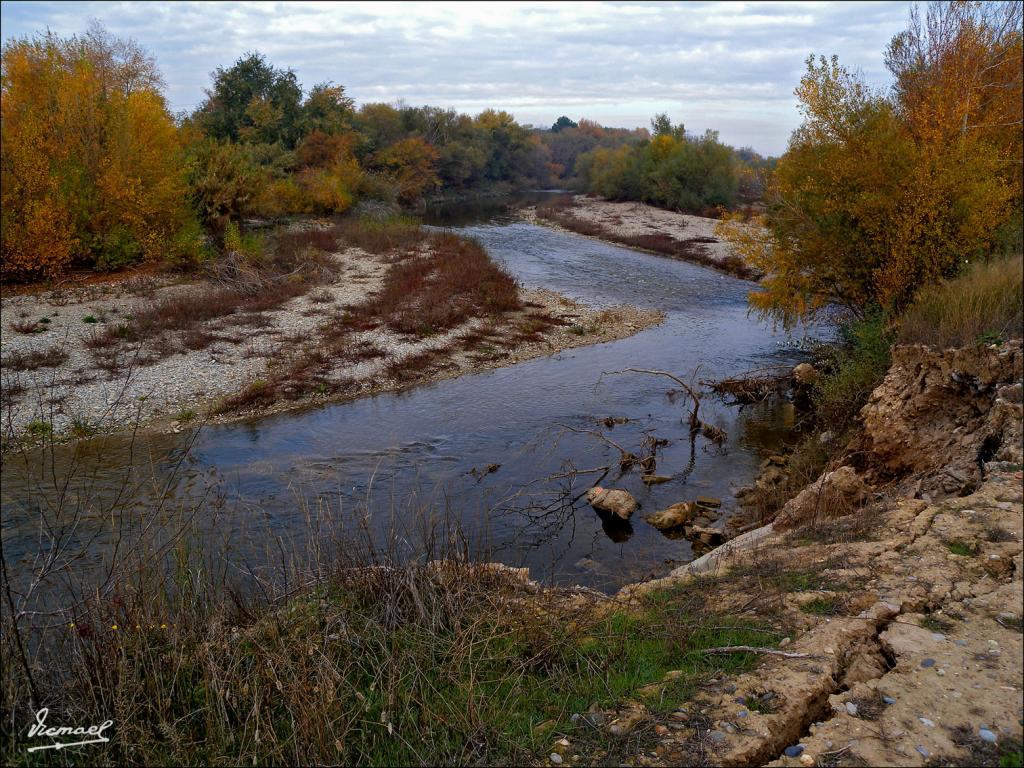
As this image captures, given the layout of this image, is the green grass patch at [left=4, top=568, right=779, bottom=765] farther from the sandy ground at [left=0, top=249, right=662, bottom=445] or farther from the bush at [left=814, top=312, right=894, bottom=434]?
the sandy ground at [left=0, top=249, right=662, bottom=445]

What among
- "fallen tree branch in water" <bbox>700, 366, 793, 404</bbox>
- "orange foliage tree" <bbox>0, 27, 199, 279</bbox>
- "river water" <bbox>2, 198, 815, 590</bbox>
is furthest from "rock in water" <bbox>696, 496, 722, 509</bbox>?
"orange foliage tree" <bbox>0, 27, 199, 279</bbox>

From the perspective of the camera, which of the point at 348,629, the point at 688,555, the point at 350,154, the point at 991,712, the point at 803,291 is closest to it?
the point at 991,712

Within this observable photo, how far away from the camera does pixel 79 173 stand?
79.4 ft

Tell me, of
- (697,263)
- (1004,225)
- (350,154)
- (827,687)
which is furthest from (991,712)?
(350,154)

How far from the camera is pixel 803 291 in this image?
57.5ft

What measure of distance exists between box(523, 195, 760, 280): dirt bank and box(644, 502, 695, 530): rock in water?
20.5m

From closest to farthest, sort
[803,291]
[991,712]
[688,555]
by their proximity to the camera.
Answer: [991,712], [688,555], [803,291]

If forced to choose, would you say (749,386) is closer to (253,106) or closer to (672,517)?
A: (672,517)

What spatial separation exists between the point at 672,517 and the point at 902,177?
9576 millimetres

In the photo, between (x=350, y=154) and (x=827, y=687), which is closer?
(x=827, y=687)

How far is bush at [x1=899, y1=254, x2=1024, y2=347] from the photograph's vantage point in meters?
9.03

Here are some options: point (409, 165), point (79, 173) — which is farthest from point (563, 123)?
point (79, 173)

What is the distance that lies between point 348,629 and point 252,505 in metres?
6.64

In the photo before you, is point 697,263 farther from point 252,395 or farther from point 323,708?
point 323,708
